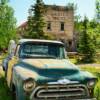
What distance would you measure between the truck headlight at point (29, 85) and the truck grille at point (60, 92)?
13 cm

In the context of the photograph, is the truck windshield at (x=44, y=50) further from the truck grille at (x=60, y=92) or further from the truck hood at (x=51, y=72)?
the truck grille at (x=60, y=92)

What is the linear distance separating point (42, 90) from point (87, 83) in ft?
3.75

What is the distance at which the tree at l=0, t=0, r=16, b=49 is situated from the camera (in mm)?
51875

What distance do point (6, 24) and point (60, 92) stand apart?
46.5 metres

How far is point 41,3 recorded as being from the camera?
4306cm

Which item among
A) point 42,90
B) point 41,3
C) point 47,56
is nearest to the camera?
point 42,90

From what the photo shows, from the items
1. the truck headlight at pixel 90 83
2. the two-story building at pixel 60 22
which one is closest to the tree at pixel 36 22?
the two-story building at pixel 60 22

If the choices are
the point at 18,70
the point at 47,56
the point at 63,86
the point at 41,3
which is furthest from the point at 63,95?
the point at 41,3

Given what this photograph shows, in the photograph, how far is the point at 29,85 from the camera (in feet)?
23.9

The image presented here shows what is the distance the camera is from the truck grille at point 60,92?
725 cm

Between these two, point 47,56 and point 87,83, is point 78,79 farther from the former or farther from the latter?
point 47,56

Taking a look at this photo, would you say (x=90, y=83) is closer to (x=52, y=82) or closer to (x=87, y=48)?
(x=52, y=82)

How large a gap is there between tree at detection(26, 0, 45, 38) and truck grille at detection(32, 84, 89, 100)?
33.3 meters

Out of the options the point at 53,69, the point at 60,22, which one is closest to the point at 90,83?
the point at 53,69
